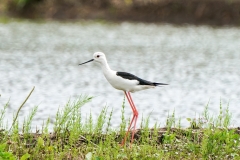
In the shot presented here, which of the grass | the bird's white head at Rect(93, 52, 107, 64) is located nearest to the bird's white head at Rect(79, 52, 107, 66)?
the bird's white head at Rect(93, 52, 107, 64)

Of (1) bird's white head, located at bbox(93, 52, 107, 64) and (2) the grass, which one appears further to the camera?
(1) bird's white head, located at bbox(93, 52, 107, 64)

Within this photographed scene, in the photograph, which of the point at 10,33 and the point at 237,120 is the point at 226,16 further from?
the point at 237,120

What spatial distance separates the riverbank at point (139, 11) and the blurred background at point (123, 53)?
5 cm

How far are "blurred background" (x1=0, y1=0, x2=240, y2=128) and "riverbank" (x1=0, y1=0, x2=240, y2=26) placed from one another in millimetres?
49

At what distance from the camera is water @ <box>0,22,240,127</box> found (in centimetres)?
1249

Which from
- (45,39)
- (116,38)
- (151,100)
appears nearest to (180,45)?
(116,38)

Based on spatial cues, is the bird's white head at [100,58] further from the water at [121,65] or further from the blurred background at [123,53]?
the water at [121,65]

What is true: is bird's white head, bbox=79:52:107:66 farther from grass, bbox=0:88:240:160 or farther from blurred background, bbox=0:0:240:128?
blurred background, bbox=0:0:240:128

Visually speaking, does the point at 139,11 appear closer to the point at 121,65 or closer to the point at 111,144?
the point at 121,65

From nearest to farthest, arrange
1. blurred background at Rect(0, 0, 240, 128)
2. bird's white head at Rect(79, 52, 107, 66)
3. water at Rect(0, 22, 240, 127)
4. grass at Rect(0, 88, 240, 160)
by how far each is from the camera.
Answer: grass at Rect(0, 88, 240, 160) → bird's white head at Rect(79, 52, 107, 66) → water at Rect(0, 22, 240, 127) → blurred background at Rect(0, 0, 240, 128)

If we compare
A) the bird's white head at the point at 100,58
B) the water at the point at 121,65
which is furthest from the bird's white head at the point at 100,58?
the water at the point at 121,65

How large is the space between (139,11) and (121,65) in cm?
1400

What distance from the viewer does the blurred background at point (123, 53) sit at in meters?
12.8

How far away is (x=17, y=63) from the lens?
19.2 meters
